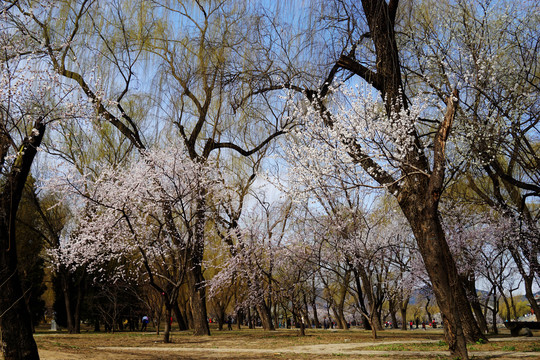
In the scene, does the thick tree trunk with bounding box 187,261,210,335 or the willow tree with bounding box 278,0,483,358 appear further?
the thick tree trunk with bounding box 187,261,210,335

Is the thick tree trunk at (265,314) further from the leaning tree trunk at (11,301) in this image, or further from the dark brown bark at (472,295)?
the leaning tree trunk at (11,301)

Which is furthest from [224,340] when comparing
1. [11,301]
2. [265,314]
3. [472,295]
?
[472,295]

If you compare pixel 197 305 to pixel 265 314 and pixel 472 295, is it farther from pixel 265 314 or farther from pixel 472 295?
pixel 472 295

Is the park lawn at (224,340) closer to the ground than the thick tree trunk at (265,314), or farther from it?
closer to the ground

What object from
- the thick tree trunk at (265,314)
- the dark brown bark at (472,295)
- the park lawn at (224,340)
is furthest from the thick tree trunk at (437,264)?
the thick tree trunk at (265,314)

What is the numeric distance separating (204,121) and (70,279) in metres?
14.5

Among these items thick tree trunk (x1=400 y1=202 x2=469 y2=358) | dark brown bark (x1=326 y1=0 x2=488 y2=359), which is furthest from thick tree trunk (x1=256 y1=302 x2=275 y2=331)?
thick tree trunk (x1=400 y1=202 x2=469 y2=358)

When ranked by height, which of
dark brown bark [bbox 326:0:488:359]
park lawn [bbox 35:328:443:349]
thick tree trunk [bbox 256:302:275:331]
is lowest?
park lawn [bbox 35:328:443:349]

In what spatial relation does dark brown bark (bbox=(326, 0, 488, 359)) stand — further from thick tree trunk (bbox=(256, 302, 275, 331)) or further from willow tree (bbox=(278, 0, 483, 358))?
thick tree trunk (bbox=(256, 302, 275, 331))

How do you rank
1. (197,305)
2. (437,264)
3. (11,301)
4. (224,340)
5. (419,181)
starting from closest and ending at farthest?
(11,301)
(437,264)
(419,181)
(224,340)
(197,305)

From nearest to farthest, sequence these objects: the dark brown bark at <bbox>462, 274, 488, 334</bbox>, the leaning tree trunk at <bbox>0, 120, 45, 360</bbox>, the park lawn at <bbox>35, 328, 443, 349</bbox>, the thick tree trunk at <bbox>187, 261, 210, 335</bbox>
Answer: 1. the leaning tree trunk at <bbox>0, 120, 45, 360</bbox>
2. the park lawn at <bbox>35, 328, 443, 349</bbox>
3. the thick tree trunk at <bbox>187, 261, 210, 335</bbox>
4. the dark brown bark at <bbox>462, 274, 488, 334</bbox>

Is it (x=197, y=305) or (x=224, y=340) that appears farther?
(x=197, y=305)

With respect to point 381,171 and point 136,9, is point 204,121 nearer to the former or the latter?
point 136,9

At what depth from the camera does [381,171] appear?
27.0ft
